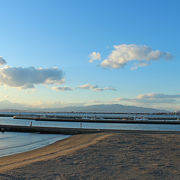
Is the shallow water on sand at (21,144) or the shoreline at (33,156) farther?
the shallow water on sand at (21,144)

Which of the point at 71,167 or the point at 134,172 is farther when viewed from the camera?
the point at 71,167

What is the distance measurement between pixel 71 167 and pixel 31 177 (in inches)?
77.1

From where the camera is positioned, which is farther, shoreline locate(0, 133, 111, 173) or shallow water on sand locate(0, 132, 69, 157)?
shallow water on sand locate(0, 132, 69, 157)

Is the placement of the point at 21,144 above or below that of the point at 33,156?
below

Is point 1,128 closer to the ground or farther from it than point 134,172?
closer to the ground

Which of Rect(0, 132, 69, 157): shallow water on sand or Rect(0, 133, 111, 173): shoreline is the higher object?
Rect(0, 133, 111, 173): shoreline

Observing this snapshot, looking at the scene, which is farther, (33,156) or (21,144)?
(21,144)

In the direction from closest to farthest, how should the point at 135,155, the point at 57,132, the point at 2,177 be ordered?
the point at 2,177 → the point at 135,155 → the point at 57,132

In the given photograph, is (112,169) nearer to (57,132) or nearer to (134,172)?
(134,172)

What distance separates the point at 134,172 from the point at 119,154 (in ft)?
11.7

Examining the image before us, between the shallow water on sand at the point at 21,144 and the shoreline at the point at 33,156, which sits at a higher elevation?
the shoreline at the point at 33,156

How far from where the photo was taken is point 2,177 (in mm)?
7254

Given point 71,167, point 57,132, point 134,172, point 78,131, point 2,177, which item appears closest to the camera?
point 2,177

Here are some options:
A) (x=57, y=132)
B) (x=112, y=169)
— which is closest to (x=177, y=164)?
(x=112, y=169)
